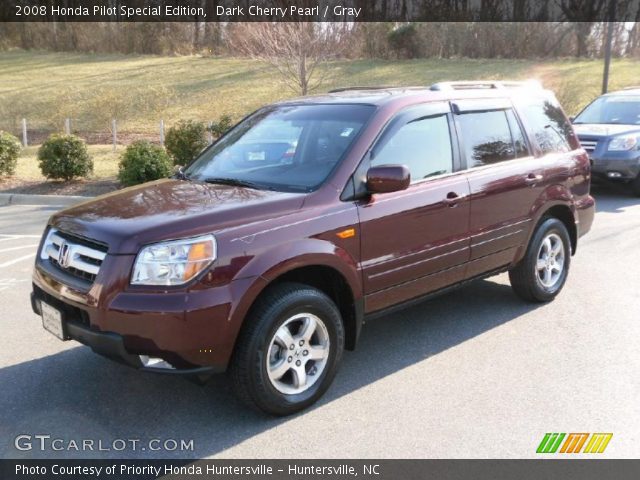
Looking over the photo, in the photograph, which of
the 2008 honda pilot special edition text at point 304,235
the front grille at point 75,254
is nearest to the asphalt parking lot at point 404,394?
the 2008 honda pilot special edition text at point 304,235

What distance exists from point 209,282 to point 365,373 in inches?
59.4

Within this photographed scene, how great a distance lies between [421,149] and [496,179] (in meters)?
0.79

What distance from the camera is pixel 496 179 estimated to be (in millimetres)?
4949

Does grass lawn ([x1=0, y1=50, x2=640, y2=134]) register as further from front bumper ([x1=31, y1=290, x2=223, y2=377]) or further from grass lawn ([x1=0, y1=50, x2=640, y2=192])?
front bumper ([x1=31, y1=290, x2=223, y2=377])

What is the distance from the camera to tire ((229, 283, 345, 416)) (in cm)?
352

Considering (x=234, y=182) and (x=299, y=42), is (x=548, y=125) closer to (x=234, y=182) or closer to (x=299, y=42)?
(x=234, y=182)

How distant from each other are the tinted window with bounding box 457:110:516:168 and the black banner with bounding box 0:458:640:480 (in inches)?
90.5

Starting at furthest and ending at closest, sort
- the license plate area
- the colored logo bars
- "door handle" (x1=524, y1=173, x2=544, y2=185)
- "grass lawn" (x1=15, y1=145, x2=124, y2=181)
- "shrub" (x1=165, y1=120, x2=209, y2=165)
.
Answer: "grass lawn" (x1=15, y1=145, x2=124, y2=181) < "shrub" (x1=165, y1=120, x2=209, y2=165) < "door handle" (x1=524, y1=173, x2=544, y2=185) < the license plate area < the colored logo bars

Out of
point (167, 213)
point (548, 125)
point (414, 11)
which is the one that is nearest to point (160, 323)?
point (167, 213)

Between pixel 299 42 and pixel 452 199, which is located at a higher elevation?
pixel 299 42

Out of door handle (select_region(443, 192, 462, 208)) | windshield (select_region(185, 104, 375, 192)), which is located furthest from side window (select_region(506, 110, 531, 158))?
windshield (select_region(185, 104, 375, 192))

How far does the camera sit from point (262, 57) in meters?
17.9

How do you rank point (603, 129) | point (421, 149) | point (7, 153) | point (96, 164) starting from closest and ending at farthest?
1. point (421, 149)
2. point (603, 129)
3. point (7, 153)
4. point (96, 164)

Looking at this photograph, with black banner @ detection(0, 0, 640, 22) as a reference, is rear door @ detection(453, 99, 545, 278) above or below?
below
